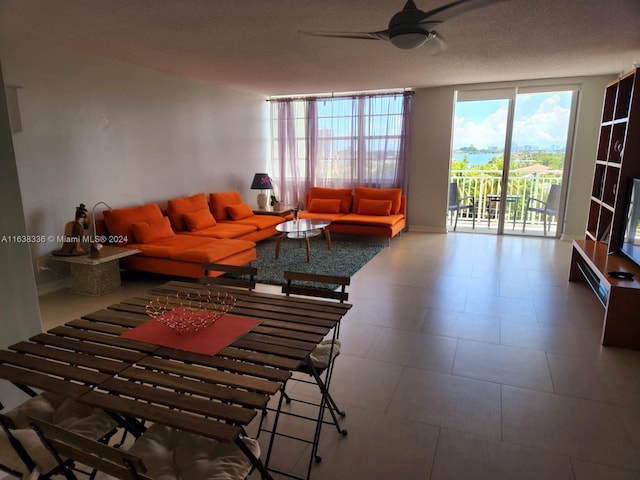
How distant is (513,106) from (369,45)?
3.64 meters

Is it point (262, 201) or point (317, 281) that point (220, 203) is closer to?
point (262, 201)

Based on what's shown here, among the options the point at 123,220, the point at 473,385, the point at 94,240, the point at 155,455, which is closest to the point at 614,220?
the point at 473,385

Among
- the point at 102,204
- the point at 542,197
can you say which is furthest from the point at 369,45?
the point at 542,197

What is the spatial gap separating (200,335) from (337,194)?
18.3ft

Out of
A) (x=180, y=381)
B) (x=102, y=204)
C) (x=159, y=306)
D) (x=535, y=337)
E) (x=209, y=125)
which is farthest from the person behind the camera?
(x=209, y=125)

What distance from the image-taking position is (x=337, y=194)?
7.11 metres

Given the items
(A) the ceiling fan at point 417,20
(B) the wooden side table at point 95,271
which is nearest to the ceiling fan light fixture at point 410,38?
(A) the ceiling fan at point 417,20

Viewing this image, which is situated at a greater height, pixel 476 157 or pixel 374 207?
pixel 476 157

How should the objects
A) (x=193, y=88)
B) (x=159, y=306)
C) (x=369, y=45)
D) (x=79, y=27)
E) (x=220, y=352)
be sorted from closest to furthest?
(x=220, y=352) < (x=159, y=306) < (x=79, y=27) < (x=369, y=45) < (x=193, y=88)

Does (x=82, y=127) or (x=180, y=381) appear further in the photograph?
(x=82, y=127)

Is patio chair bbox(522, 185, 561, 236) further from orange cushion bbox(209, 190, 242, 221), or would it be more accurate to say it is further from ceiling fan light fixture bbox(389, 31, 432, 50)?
ceiling fan light fixture bbox(389, 31, 432, 50)

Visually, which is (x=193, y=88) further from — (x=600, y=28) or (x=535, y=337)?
(x=535, y=337)

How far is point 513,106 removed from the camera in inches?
255

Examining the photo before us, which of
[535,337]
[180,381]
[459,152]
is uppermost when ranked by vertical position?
[459,152]
